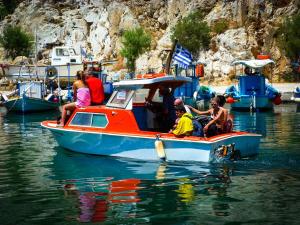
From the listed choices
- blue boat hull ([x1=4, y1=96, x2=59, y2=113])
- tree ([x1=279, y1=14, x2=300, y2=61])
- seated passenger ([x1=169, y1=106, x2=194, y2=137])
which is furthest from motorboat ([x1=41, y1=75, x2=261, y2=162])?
tree ([x1=279, y1=14, x2=300, y2=61])

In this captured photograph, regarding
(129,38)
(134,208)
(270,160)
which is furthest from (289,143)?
(129,38)

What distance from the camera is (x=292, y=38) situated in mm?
58094

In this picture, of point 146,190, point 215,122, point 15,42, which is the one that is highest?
point 15,42

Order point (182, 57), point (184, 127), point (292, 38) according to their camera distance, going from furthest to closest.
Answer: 1. point (292, 38)
2. point (182, 57)
3. point (184, 127)

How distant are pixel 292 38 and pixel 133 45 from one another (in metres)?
21.3

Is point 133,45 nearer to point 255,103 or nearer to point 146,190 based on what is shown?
point 255,103

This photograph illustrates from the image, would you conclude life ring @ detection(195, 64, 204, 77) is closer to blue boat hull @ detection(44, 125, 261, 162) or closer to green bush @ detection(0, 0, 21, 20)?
blue boat hull @ detection(44, 125, 261, 162)

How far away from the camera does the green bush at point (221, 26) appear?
6656cm

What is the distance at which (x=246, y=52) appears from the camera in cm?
6191

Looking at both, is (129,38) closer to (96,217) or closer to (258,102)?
(258,102)

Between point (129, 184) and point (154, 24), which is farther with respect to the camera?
point (154, 24)

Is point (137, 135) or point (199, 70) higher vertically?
point (199, 70)

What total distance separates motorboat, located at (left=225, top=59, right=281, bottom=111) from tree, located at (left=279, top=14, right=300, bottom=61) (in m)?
18.0

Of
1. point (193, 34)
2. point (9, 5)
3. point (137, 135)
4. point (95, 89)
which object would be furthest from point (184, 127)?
point (9, 5)
